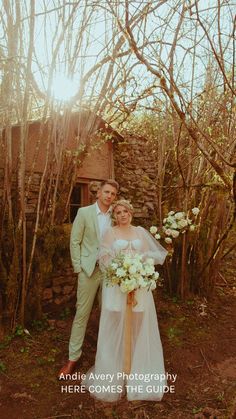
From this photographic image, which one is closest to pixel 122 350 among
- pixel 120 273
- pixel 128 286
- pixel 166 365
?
pixel 128 286

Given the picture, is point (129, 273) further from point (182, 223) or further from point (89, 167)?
point (89, 167)

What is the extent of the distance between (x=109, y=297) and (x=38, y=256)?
1382 millimetres

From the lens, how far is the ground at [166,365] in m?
3.07

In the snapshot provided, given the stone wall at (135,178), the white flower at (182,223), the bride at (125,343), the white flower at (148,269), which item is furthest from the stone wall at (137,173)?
the white flower at (148,269)

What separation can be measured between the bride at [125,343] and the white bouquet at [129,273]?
19 centimetres

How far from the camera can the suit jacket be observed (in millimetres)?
3469

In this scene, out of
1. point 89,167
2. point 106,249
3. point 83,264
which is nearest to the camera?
point 106,249

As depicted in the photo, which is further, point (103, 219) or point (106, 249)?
point (103, 219)

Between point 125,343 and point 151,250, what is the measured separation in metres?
0.94

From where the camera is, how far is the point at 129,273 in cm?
301

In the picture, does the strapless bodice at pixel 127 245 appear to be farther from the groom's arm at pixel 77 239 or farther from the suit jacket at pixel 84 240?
the groom's arm at pixel 77 239

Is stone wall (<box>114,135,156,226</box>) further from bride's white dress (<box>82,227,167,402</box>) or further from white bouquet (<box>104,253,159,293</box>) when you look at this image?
white bouquet (<box>104,253,159,293</box>)

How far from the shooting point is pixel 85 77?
4422 mm

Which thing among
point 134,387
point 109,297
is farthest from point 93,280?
point 134,387
